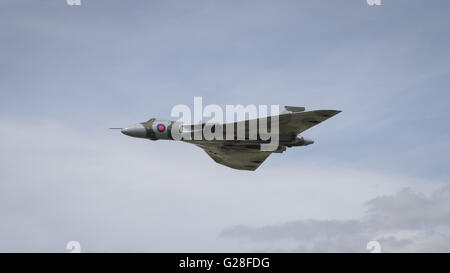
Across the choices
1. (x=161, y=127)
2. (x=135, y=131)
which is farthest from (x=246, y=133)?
(x=135, y=131)

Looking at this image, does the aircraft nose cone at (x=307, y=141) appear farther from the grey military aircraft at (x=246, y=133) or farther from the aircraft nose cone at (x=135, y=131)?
the aircraft nose cone at (x=135, y=131)

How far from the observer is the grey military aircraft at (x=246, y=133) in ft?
125

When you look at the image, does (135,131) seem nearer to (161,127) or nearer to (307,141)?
(161,127)

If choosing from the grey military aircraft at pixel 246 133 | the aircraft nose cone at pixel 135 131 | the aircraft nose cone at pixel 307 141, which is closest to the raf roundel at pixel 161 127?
the grey military aircraft at pixel 246 133

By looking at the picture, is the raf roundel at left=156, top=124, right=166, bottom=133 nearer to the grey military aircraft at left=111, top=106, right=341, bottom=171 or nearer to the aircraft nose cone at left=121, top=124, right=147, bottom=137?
the grey military aircraft at left=111, top=106, right=341, bottom=171

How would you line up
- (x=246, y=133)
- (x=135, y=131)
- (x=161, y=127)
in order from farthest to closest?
(x=135, y=131), (x=161, y=127), (x=246, y=133)

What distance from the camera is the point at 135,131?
4266cm

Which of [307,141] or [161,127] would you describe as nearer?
[161,127]

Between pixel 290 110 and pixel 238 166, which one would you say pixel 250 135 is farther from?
pixel 238 166

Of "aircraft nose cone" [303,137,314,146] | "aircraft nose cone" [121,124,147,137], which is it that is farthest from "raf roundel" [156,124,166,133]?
"aircraft nose cone" [303,137,314,146]

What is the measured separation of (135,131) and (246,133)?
10.8m

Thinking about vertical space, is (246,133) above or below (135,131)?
below

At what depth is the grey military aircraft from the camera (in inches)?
1497

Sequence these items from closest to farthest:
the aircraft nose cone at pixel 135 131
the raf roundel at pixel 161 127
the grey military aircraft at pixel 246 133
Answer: the grey military aircraft at pixel 246 133, the raf roundel at pixel 161 127, the aircraft nose cone at pixel 135 131
